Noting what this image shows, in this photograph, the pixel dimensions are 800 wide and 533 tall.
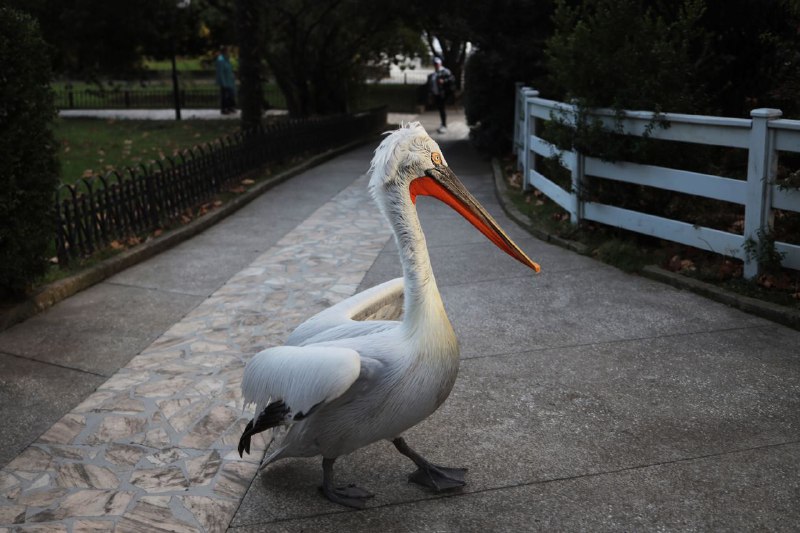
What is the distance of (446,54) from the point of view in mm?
36938

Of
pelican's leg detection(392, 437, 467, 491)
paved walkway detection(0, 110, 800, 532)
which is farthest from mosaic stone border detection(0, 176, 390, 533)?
pelican's leg detection(392, 437, 467, 491)

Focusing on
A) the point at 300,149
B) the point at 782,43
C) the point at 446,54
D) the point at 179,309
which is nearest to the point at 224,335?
the point at 179,309

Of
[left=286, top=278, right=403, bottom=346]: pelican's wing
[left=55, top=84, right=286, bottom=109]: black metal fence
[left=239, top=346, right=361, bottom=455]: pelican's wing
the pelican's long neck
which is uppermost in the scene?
[left=55, top=84, right=286, bottom=109]: black metal fence

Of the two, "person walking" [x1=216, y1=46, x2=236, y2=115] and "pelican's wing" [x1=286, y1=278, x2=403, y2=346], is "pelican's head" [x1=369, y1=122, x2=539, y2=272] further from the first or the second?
"person walking" [x1=216, y1=46, x2=236, y2=115]

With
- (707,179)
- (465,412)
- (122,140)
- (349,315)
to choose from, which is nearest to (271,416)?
(349,315)

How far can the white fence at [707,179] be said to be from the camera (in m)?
6.56

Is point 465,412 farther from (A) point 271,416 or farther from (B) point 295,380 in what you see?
(B) point 295,380

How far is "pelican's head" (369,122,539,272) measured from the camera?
3.64 meters

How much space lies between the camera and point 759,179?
6.64 m

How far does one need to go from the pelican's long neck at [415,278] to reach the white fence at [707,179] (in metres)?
4.06

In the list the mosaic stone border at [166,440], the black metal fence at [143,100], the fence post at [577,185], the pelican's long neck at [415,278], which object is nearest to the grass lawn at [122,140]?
the black metal fence at [143,100]

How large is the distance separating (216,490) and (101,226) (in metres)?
5.24

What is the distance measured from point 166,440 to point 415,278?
1970 millimetres

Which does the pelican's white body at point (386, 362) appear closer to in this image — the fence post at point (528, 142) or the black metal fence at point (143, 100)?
the fence post at point (528, 142)
